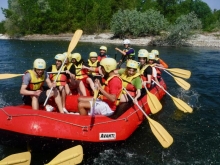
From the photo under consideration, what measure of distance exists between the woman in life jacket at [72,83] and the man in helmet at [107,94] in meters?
1.10

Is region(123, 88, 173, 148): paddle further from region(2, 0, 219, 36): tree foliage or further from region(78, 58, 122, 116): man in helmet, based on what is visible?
region(2, 0, 219, 36): tree foliage

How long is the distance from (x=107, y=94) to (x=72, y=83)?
218 cm

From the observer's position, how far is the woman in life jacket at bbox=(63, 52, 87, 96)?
6196mm

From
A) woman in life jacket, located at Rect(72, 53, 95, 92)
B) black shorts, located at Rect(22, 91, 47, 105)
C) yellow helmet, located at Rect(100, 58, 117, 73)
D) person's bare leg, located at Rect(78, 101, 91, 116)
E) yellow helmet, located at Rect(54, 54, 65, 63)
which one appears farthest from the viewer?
woman in life jacket, located at Rect(72, 53, 95, 92)

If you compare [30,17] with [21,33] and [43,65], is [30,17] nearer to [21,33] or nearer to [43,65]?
[21,33]

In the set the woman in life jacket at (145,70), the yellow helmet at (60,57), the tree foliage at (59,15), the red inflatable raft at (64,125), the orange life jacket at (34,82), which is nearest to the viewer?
the red inflatable raft at (64,125)

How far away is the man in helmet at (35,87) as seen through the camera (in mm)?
5113

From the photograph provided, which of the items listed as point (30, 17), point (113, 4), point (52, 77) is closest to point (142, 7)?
point (113, 4)

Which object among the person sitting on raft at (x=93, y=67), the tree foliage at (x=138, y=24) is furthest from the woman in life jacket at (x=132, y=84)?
the tree foliage at (x=138, y=24)

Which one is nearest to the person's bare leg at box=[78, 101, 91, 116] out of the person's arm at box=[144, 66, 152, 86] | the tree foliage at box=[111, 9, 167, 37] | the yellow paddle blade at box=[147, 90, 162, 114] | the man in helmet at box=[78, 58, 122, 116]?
the man in helmet at box=[78, 58, 122, 116]

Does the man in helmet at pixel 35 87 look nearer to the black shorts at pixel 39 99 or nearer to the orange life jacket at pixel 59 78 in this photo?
the black shorts at pixel 39 99

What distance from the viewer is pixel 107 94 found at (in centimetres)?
458

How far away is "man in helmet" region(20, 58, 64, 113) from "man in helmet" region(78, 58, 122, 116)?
0.66 metres

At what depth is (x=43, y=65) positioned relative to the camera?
5098 millimetres
